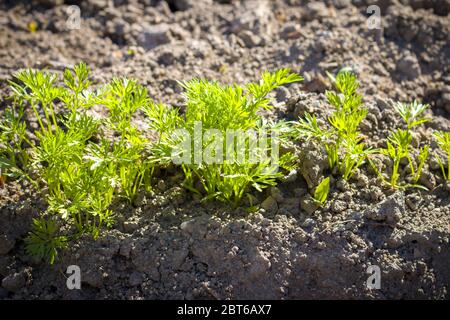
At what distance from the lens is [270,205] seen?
10.4 ft

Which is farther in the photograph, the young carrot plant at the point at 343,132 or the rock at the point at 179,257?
the young carrot plant at the point at 343,132

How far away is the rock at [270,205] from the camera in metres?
3.17

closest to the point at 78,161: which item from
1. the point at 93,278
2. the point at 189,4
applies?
the point at 93,278

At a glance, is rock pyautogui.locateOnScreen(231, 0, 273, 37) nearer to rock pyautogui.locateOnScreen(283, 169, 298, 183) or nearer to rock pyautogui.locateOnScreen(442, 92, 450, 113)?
rock pyautogui.locateOnScreen(442, 92, 450, 113)

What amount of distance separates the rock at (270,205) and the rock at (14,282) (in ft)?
4.44

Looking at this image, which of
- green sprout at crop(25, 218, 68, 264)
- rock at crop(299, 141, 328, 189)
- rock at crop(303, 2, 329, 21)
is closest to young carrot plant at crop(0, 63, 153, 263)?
green sprout at crop(25, 218, 68, 264)

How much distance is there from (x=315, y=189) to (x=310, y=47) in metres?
1.46

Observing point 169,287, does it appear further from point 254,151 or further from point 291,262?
point 254,151

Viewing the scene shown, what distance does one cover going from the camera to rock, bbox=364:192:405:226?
3.10 meters

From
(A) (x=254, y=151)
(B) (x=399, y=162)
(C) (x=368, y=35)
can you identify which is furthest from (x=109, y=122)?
(C) (x=368, y=35)

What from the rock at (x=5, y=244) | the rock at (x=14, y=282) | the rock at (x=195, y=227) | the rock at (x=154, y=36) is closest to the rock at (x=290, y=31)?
the rock at (x=154, y=36)

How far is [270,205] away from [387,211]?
64 cm

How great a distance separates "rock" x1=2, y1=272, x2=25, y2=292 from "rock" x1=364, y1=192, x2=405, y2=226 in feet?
6.19

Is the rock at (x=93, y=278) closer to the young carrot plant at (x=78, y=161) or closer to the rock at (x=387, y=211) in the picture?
the young carrot plant at (x=78, y=161)
